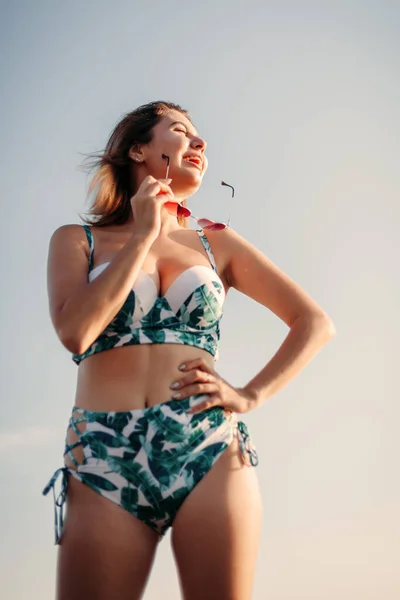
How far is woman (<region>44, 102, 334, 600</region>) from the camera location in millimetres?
3041

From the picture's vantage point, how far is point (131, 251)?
3334 millimetres

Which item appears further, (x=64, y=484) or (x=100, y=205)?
(x=100, y=205)

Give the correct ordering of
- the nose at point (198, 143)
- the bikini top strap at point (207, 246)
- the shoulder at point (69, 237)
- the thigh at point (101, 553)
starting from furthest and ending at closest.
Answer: the nose at point (198, 143) < the bikini top strap at point (207, 246) < the shoulder at point (69, 237) < the thigh at point (101, 553)

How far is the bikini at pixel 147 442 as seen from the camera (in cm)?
314

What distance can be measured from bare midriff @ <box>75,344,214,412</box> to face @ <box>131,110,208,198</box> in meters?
Result: 1.09

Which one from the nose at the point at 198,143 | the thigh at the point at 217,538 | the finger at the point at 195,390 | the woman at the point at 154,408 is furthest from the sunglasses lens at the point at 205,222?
the thigh at the point at 217,538

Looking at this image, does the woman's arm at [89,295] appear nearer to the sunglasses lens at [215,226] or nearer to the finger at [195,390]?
the finger at [195,390]

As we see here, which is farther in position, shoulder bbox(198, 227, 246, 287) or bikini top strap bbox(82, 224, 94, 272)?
shoulder bbox(198, 227, 246, 287)

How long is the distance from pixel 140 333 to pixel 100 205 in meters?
1.08

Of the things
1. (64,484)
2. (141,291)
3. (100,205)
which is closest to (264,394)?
(141,291)

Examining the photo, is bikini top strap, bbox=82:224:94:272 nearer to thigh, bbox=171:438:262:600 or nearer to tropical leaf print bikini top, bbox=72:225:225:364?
tropical leaf print bikini top, bbox=72:225:225:364

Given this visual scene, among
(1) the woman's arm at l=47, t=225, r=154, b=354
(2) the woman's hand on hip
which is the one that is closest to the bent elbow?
(1) the woman's arm at l=47, t=225, r=154, b=354

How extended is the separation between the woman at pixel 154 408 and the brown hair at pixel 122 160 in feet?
1.28

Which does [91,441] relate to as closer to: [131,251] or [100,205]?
[131,251]
